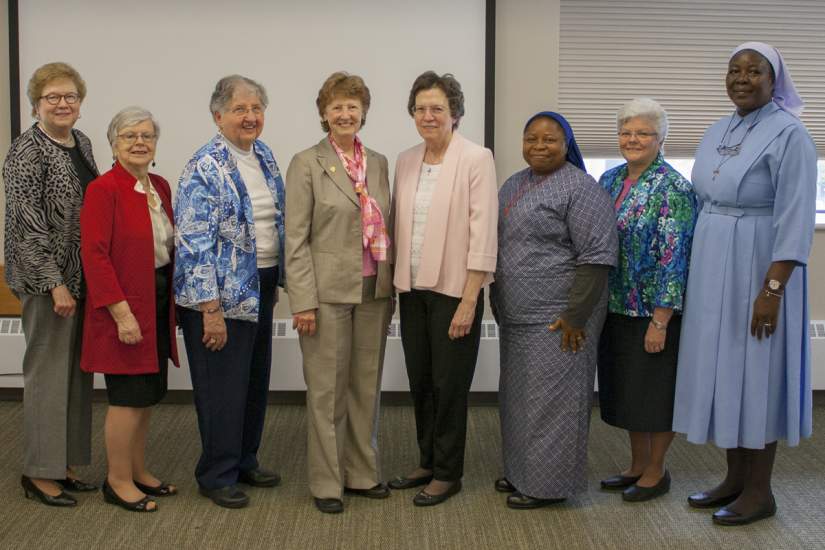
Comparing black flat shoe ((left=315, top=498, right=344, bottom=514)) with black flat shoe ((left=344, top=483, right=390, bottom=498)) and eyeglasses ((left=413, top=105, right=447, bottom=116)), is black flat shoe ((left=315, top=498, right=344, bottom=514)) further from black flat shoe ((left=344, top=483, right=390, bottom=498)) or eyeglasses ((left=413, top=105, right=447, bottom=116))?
eyeglasses ((left=413, top=105, right=447, bottom=116))

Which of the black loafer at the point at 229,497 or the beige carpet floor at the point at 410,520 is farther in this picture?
the black loafer at the point at 229,497

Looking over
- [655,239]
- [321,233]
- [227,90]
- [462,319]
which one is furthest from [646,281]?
[227,90]

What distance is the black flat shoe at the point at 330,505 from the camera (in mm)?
3035

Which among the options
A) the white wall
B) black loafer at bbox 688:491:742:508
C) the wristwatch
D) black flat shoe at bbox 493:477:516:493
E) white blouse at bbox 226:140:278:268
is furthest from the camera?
the white wall

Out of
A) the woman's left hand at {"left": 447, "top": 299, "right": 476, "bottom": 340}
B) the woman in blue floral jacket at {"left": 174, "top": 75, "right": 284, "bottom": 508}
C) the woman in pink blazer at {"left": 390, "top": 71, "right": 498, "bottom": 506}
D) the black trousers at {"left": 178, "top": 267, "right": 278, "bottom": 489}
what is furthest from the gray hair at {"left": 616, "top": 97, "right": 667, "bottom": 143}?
the black trousers at {"left": 178, "top": 267, "right": 278, "bottom": 489}

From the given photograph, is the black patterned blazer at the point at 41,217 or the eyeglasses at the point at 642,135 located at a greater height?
the eyeglasses at the point at 642,135

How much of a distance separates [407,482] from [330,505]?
351mm

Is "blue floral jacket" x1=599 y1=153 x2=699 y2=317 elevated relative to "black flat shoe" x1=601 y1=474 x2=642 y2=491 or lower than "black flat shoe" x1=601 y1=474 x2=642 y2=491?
elevated

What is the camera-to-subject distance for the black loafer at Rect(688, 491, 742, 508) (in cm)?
313

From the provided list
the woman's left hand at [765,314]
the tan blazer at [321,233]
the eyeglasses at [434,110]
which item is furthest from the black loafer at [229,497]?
the woman's left hand at [765,314]

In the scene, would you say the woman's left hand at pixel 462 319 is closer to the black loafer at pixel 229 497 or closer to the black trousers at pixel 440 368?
the black trousers at pixel 440 368

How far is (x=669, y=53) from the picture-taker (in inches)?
178

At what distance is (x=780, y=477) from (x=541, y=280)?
1400mm

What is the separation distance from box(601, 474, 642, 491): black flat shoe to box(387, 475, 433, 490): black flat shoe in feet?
2.18
